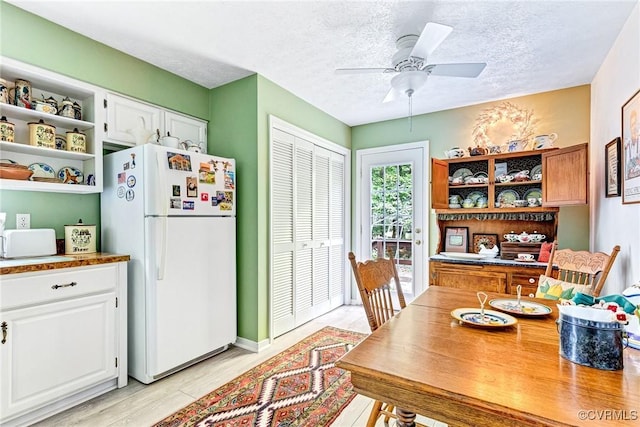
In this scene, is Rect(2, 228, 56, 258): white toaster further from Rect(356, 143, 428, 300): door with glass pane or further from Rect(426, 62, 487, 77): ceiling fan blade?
Rect(356, 143, 428, 300): door with glass pane

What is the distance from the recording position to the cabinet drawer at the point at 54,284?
1681 mm

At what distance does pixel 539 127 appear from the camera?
3.20 metres

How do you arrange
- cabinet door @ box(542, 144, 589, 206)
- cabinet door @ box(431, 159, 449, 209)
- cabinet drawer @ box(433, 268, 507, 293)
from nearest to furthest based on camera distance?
cabinet door @ box(542, 144, 589, 206), cabinet drawer @ box(433, 268, 507, 293), cabinet door @ box(431, 159, 449, 209)

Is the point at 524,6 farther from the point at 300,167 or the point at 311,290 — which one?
the point at 311,290

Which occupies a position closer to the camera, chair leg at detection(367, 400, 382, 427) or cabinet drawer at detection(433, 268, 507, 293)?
chair leg at detection(367, 400, 382, 427)

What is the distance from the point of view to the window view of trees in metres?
3.91

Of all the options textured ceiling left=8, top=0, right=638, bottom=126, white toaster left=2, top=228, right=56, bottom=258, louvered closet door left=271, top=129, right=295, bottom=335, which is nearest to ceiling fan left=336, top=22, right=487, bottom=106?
textured ceiling left=8, top=0, right=638, bottom=126

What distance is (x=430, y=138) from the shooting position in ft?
12.4

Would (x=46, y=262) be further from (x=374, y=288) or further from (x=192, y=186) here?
(x=374, y=288)

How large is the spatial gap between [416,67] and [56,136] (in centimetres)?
268

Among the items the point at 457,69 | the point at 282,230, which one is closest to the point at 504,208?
the point at 457,69

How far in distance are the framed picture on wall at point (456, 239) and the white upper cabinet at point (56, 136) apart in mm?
3448

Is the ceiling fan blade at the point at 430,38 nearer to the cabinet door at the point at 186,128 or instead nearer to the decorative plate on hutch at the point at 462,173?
the decorative plate on hutch at the point at 462,173

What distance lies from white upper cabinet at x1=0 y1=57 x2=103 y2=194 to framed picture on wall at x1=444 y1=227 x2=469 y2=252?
3.45 m
